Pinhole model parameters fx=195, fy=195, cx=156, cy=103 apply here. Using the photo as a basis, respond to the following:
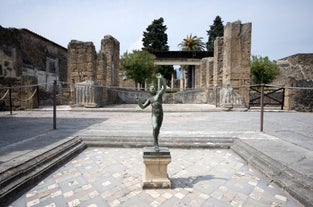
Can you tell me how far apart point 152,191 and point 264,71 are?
80.9 feet

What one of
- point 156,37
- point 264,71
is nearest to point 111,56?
point 264,71

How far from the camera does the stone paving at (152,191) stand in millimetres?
2156

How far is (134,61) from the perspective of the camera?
78.2 ft

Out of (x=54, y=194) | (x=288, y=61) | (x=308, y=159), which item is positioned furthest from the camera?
(x=288, y=61)

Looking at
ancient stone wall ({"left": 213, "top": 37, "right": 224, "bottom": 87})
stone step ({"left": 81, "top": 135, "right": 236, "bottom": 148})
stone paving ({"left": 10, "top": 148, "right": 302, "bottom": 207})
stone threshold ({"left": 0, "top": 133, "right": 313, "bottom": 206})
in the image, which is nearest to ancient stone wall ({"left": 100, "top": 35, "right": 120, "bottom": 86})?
ancient stone wall ({"left": 213, "top": 37, "right": 224, "bottom": 87})

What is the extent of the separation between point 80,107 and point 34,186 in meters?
7.82

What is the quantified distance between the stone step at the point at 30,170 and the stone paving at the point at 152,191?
0.11 m

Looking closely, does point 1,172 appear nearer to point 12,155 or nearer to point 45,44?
point 12,155

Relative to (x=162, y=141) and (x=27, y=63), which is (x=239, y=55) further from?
(x=27, y=63)

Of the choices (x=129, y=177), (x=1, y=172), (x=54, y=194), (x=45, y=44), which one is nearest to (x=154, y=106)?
(x=129, y=177)

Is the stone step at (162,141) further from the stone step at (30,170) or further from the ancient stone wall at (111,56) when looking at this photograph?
the ancient stone wall at (111,56)

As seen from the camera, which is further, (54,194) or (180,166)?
(180,166)

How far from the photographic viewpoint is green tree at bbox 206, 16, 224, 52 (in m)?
38.1

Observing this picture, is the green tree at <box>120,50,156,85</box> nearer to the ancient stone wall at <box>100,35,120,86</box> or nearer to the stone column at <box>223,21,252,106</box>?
the ancient stone wall at <box>100,35,120,86</box>
